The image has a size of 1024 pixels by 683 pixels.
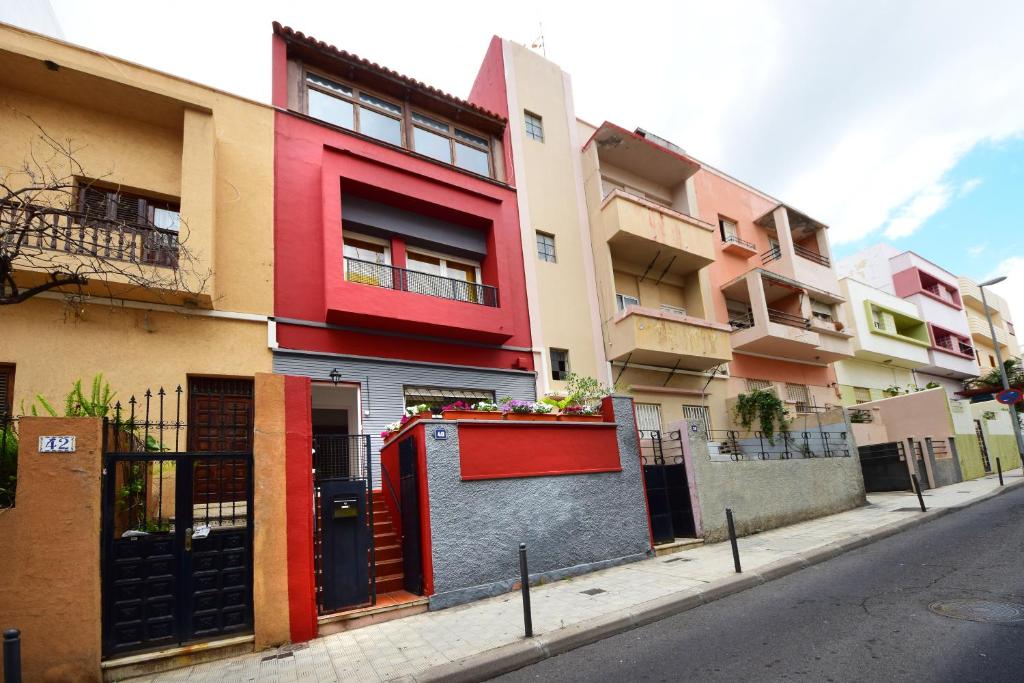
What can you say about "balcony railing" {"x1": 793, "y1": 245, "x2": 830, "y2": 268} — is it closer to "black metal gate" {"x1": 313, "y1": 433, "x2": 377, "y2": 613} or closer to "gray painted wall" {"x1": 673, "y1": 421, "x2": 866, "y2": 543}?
"gray painted wall" {"x1": 673, "y1": 421, "x2": 866, "y2": 543}

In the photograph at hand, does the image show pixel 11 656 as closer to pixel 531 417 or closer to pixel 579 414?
pixel 531 417

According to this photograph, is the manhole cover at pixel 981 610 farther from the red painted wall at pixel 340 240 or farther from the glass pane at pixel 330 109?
the glass pane at pixel 330 109

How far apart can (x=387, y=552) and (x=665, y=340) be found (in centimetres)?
1010

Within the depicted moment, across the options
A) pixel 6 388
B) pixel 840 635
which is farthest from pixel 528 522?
pixel 6 388

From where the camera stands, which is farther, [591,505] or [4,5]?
[4,5]

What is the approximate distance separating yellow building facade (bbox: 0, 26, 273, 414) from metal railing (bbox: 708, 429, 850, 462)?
38.2 feet

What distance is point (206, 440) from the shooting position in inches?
403

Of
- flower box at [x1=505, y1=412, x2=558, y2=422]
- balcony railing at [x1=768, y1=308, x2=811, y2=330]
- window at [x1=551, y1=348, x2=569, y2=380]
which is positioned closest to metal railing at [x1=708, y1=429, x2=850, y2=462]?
window at [x1=551, y1=348, x2=569, y2=380]

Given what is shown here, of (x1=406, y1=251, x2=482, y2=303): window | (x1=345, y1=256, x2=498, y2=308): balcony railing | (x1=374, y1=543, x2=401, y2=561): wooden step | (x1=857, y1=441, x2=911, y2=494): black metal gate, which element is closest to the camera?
(x1=374, y1=543, x2=401, y2=561): wooden step

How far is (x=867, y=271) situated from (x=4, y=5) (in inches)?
1628

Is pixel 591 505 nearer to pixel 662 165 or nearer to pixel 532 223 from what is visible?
pixel 532 223

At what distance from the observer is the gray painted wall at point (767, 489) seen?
1145 cm

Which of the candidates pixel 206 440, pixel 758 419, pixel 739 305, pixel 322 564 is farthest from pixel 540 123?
pixel 322 564

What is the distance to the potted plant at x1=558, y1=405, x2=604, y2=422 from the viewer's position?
32.8ft
